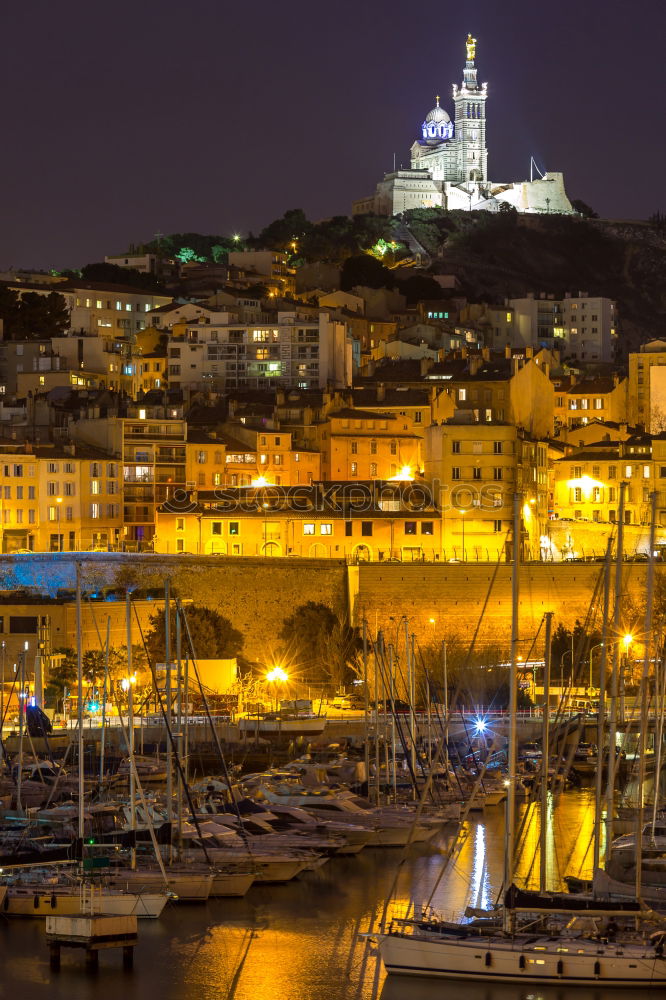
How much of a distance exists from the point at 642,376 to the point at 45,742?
47.8 meters

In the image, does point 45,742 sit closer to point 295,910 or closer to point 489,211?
point 295,910

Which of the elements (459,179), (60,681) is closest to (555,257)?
(459,179)

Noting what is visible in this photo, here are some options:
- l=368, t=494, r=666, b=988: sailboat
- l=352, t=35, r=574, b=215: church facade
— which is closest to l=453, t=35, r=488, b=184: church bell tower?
l=352, t=35, r=574, b=215: church facade

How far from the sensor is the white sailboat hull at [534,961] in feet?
74.5

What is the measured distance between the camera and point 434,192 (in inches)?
5089

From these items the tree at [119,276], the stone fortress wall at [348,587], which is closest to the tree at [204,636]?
the stone fortress wall at [348,587]

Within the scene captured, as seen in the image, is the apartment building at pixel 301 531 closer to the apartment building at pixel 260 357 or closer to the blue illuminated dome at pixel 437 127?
the apartment building at pixel 260 357

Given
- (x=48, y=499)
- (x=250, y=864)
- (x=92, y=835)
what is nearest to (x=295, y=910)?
(x=250, y=864)

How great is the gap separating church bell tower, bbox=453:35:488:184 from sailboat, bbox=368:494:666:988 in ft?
372

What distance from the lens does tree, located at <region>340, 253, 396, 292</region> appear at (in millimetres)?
100375

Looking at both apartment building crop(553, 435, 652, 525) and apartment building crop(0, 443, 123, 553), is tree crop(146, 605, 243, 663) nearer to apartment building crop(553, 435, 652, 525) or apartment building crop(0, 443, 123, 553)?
apartment building crop(0, 443, 123, 553)

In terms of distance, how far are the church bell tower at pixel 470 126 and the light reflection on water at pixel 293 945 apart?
347 ft

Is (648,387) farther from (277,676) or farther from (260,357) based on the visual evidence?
(277,676)

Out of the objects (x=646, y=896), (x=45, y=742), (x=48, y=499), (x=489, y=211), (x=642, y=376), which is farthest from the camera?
(x=489, y=211)
